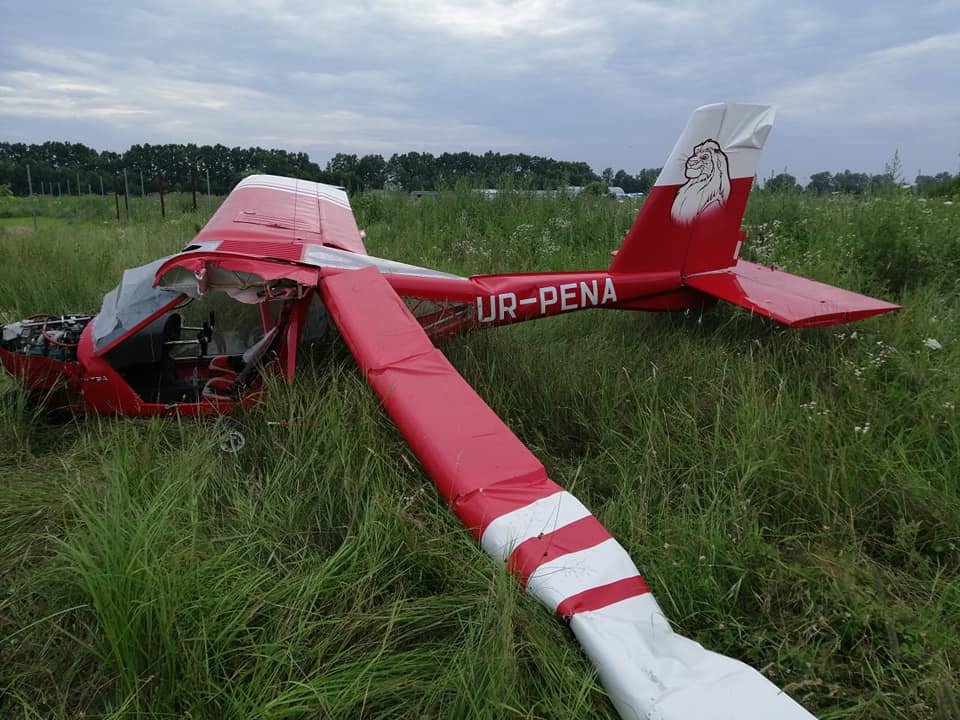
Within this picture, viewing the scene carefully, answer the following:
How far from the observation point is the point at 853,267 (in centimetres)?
620

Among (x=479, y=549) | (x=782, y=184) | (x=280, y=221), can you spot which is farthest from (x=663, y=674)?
(x=782, y=184)

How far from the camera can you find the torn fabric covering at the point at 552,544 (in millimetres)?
1573

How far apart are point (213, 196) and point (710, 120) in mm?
14657

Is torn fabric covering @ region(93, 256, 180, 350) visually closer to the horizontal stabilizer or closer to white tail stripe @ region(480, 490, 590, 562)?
white tail stripe @ region(480, 490, 590, 562)

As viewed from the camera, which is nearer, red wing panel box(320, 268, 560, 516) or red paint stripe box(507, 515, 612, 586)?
red paint stripe box(507, 515, 612, 586)

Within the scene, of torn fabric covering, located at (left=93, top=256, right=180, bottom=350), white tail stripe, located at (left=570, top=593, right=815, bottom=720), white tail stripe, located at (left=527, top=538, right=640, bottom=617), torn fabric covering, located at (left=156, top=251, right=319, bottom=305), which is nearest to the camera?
white tail stripe, located at (left=570, top=593, right=815, bottom=720)

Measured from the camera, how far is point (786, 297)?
4.47 m

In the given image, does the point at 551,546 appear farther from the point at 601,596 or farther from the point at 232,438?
the point at 232,438

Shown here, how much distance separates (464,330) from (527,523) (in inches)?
99.4

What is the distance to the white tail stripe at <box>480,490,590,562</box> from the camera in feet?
6.73

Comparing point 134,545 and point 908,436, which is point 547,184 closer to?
point 908,436

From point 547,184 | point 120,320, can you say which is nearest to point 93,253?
point 120,320

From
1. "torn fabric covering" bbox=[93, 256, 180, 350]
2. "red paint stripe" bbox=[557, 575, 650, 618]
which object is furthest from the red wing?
"red paint stripe" bbox=[557, 575, 650, 618]

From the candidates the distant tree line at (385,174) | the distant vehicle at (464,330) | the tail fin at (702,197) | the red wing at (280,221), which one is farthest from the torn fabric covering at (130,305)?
the distant tree line at (385,174)
